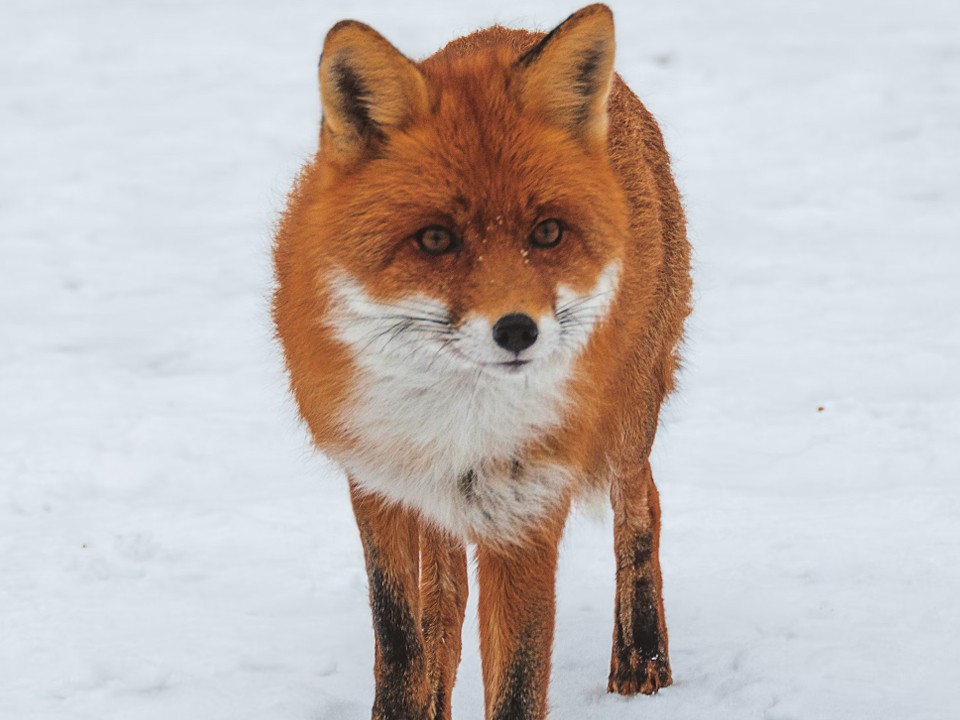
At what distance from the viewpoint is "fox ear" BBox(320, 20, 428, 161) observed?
128 inches

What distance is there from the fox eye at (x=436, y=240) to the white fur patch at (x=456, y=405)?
0.42 feet

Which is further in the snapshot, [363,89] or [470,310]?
[363,89]

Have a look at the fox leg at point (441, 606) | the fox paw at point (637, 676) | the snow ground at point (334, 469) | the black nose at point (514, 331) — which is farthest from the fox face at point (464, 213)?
the fox paw at point (637, 676)

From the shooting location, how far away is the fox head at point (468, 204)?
314 cm

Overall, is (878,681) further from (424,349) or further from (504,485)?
(424,349)

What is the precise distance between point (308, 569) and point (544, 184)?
8.39 feet

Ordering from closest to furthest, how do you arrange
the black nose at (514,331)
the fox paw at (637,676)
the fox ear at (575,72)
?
the black nose at (514,331) < the fox ear at (575,72) < the fox paw at (637,676)

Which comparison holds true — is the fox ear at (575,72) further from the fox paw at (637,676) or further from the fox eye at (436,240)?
the fox paw at (637,676)

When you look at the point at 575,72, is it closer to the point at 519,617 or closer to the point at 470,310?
the point at 470,310

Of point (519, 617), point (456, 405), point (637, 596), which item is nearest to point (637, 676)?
point (637, 596)

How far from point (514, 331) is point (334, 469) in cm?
127

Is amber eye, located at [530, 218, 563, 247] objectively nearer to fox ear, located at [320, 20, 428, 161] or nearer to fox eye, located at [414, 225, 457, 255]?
fox eye, located at [414, 225, 457, 255]

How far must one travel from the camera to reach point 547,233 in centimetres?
328

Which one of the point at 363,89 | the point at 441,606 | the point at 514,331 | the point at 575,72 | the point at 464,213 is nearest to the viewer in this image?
the point at 514,331
